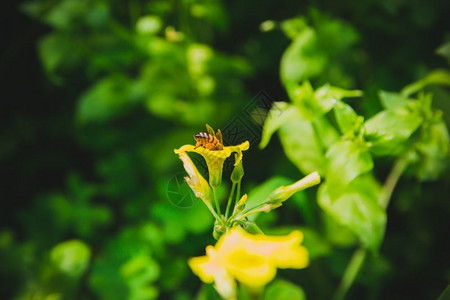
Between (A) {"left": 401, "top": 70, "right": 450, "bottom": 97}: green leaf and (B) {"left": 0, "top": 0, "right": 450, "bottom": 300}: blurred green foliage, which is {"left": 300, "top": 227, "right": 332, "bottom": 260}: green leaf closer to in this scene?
(B) {"left": 0, "top": 0, "right": 450, "bottom": 300}: blurred green foliage

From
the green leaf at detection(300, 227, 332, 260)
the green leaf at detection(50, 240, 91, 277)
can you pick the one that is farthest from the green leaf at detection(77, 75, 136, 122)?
the green leaf at detection(300, 227, 332, 260)

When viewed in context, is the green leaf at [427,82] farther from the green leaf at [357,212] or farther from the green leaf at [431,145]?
the green leaf at [357,212]

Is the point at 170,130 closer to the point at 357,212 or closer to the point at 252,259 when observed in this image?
the point at 357,212

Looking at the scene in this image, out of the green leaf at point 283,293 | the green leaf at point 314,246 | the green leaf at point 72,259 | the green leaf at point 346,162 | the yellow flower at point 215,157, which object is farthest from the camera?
the green leaf at point 72,259

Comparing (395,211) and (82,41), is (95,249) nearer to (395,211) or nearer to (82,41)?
(82,41)

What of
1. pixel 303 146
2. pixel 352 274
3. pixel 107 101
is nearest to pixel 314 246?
pixel 352 274

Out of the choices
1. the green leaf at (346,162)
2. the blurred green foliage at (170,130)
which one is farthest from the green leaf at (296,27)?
the green leaf at (346,162)
